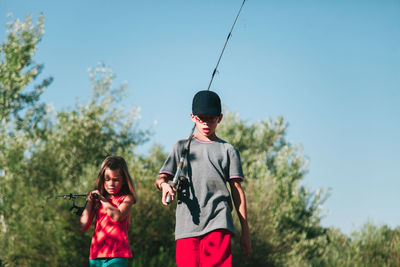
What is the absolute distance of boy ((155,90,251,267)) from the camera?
11.6ft

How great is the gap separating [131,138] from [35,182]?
9.10 metres

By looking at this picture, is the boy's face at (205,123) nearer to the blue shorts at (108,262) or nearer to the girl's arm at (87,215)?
the girl's arm at (87,215)

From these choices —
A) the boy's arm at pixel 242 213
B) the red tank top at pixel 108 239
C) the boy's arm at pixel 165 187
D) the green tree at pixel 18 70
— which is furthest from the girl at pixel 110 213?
the green tree at pixel 18 70

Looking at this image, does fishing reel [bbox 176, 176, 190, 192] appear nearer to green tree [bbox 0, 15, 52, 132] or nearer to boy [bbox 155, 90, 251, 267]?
boy [bbox 155, 90, 251, 267]

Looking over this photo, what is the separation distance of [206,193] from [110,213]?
3.16 feet

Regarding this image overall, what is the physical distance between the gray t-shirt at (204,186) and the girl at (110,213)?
0.71m

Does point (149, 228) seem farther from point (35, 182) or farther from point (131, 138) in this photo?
point (131, 138)

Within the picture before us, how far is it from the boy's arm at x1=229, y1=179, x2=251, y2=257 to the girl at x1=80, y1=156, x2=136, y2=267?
1.02 m

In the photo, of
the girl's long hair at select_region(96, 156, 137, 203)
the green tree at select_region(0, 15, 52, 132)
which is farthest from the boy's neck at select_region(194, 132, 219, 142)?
the green tree at select_region(0, 15, 52, 132)

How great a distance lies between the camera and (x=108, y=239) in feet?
13.5

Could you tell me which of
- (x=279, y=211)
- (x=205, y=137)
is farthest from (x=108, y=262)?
(x=279, y=211)

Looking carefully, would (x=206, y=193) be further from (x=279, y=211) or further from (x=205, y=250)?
(x=279, y=211)

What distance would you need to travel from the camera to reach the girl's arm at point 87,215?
163 inches

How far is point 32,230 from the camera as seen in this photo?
13.8 metres
